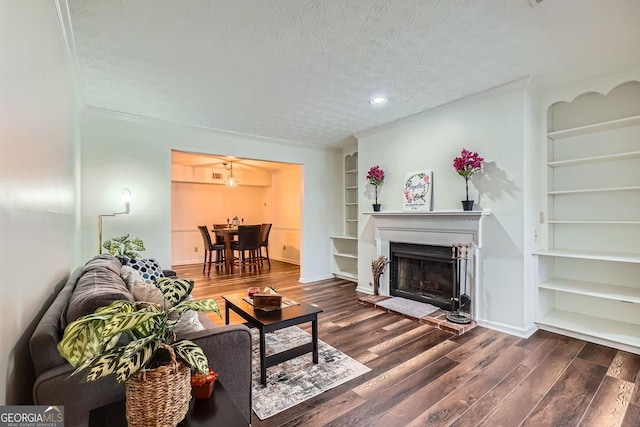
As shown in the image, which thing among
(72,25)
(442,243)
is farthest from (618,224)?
(72,25)

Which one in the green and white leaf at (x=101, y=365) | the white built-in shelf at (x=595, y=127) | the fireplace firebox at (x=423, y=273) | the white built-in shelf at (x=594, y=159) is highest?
the white built-in shelf at (x=595, y=127)

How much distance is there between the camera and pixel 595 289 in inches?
112

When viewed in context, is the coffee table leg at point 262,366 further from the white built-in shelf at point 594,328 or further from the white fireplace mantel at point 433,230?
the white built-in shelf at point 594,328

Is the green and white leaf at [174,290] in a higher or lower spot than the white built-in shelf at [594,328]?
higher

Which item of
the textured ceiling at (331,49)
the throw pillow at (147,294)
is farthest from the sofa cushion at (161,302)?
the textured ceiling at (331,49)

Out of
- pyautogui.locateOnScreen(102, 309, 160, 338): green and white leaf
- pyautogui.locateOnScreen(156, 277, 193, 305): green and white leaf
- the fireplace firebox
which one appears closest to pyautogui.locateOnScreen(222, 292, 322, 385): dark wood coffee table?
pyautogui.locateOnScreen(156, 277, 193, 305): green and white leaf

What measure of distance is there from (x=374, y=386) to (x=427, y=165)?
9.04 feet

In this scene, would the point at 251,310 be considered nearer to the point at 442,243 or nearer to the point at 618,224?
the point at 442,243

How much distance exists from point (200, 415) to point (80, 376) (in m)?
0.58

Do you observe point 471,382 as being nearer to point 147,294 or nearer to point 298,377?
point 298,377

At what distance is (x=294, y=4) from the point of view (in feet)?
6.05

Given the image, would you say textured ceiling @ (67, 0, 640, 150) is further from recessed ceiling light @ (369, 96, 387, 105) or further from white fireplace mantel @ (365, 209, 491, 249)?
white fireplace mantel @ (365, 209, 491, 249)

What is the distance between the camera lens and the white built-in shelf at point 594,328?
2637 millimetres

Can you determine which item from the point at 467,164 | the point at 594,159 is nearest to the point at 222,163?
the point at 467,164
